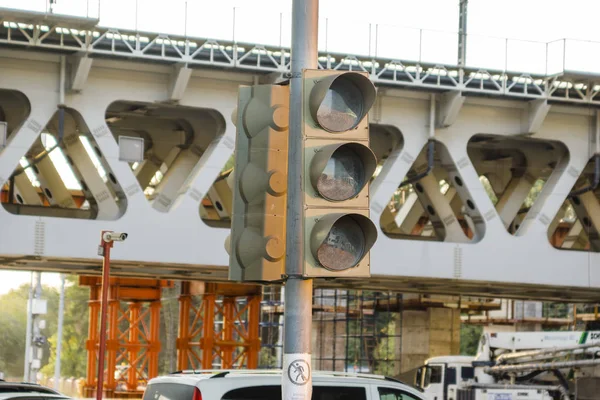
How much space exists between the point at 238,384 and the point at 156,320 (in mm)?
42413

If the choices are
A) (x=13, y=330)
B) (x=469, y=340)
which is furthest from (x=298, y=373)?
(x=13, y=330)

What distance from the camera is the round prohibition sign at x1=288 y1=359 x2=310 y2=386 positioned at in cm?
791

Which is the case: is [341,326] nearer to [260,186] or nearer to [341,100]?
[260,186]

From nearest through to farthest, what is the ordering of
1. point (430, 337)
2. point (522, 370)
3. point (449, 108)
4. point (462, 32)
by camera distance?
1. point (449, 108)
2. point (462, 32)
3. point (522, 370)
4. point (430, 337)

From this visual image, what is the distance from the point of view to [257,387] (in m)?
11.6

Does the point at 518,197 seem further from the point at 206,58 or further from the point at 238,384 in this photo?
the point at 238,384

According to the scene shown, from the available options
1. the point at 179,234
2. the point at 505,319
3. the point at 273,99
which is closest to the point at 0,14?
the point at 179,234

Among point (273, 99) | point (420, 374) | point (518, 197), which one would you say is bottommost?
point (420, 374)

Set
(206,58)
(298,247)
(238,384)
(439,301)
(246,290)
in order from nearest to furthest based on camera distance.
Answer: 1. (298,247)
2. (238,384)
3. (206,58)
4. (246,290)
5. (439,301)

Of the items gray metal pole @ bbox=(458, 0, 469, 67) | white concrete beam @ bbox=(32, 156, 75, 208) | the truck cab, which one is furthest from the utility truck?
white concrete beam @ bbox=(32, 156, 75, 208)

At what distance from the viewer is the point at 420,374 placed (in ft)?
129

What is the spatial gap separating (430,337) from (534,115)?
2730 centimetres

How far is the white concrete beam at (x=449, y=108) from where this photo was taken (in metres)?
33.3

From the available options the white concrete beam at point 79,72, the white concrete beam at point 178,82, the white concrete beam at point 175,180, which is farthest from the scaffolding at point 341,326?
the white concrete beam at point 79,72
